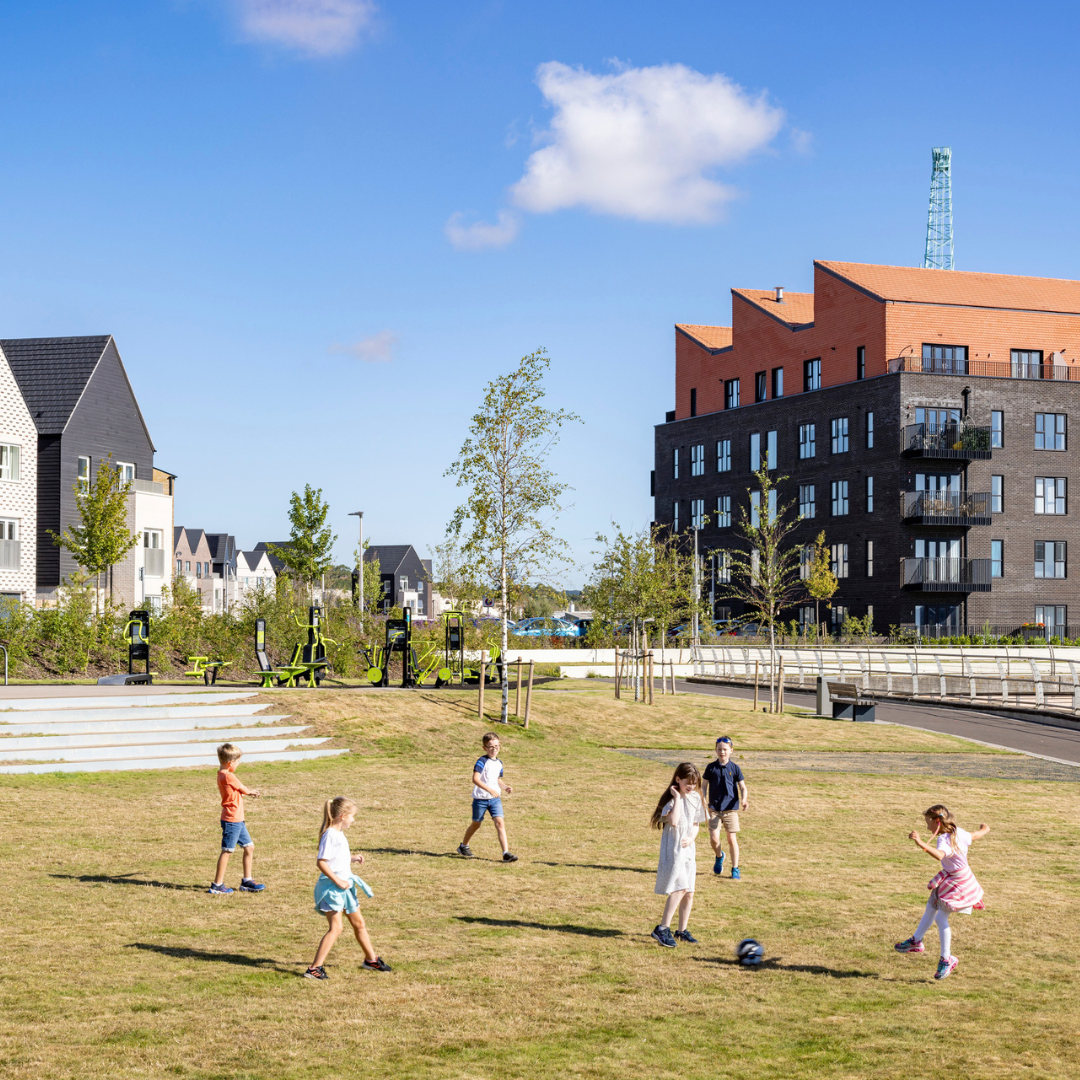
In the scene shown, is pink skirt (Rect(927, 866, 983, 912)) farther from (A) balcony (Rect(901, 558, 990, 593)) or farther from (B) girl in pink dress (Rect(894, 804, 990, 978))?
(A) balcony (Rect(901, 558, 990, 593))

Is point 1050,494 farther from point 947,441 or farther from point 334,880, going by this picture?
point 334,880

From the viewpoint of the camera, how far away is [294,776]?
18.6 m

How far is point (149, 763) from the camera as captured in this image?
62.0 ft

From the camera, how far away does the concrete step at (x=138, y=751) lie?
18484 mm

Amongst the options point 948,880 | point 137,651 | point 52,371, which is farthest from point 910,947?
point 52,371

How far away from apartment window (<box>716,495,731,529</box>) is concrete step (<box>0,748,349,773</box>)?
53.6 metres

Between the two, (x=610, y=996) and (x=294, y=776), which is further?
(x=294, y=776)

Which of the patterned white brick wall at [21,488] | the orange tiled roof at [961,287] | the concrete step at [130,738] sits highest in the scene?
the orange tiled roof at [961,287]

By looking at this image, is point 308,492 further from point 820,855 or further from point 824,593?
point 820,855

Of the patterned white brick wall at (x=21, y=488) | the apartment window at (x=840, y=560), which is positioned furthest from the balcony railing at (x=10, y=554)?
the apartment window at (x=840, y=560)

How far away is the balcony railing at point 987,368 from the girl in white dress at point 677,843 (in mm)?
56667

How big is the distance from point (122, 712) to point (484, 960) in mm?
13732

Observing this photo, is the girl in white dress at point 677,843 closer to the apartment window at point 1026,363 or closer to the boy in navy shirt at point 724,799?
the boy in navy shirt at point 724,799

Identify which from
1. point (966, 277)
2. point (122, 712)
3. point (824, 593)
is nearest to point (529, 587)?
point (122, 712)
